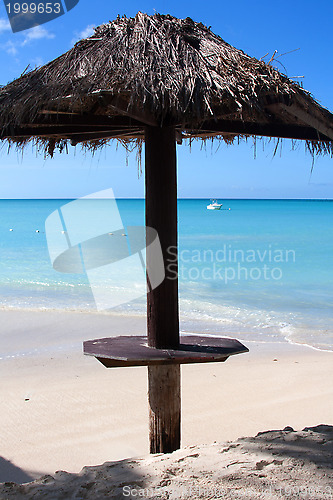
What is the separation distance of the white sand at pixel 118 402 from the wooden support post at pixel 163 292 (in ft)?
2.89

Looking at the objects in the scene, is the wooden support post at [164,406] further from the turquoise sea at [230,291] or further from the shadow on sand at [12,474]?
the shadow on sand at [12,474]

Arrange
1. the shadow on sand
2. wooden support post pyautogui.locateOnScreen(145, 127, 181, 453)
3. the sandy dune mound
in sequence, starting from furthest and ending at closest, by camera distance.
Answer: the shadow on sand, wooden support post pyautogui.locateOnScreen(145, 127, 181, 453), the sandy dune mound

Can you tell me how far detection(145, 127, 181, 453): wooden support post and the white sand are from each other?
88 centimetres

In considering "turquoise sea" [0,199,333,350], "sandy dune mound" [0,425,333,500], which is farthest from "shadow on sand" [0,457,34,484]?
"turquoise sea" [0,199,333,350]

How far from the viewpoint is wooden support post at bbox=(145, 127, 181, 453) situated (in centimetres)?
283

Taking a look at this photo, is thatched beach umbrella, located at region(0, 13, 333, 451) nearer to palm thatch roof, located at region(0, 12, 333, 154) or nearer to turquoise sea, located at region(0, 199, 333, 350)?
palm thatch roof, located at region(0, 12, 333, 154)

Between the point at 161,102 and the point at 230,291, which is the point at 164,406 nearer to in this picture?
the point at 161,102

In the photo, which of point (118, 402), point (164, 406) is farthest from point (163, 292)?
point (118, 402)

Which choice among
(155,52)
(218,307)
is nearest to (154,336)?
(155,52)

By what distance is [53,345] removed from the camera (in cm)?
659

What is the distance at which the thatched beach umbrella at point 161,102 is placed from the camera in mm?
2520

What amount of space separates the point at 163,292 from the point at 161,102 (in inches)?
42.1

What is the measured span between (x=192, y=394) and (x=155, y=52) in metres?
3.32

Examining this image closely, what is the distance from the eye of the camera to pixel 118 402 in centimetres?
459
